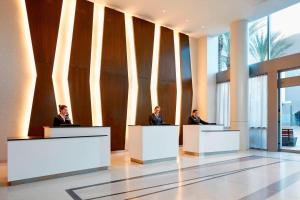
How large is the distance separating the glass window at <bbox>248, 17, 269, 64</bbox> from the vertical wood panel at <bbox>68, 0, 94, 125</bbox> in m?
6.40

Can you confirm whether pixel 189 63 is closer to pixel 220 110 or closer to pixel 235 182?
pixel 220 110

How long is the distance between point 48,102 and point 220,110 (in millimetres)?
7281

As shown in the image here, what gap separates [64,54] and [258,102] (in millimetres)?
7175

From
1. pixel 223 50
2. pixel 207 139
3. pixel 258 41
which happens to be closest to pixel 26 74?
pixel 207 139

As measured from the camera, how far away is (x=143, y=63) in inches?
383

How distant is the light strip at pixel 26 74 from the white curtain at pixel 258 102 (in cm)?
778

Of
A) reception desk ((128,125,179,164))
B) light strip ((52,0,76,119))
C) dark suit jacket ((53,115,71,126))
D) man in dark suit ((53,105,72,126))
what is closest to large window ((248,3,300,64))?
reception desk ((128,125,179,164))

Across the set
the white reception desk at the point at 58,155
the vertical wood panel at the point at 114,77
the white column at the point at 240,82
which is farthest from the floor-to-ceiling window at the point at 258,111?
the white reception desk at the point at 58,155

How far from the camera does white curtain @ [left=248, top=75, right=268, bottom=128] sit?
9703mm

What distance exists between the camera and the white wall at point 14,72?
6.82m

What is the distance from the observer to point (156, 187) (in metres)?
4.48

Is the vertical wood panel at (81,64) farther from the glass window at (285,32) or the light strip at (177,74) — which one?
the glass window at (285,32)

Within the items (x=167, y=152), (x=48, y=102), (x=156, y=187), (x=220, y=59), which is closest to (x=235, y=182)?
(x=156, y=187)

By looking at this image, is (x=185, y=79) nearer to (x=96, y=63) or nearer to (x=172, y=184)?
(x=96, y=63)
